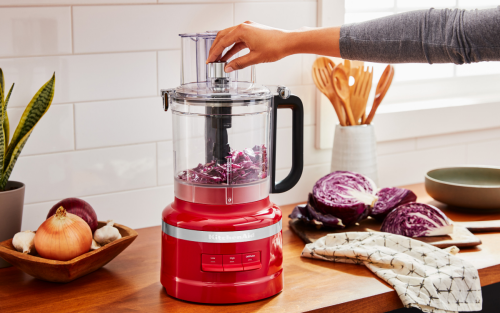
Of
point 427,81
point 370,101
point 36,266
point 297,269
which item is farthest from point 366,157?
point 36,266

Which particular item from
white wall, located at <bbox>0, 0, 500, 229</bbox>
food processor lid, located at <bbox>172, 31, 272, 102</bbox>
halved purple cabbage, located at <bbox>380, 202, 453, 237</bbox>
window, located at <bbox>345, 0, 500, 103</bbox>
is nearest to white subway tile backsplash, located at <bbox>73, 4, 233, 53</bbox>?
white wall, located at <bbox>0, 0, 500, 229</bbox>

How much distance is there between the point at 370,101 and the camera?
170 centimetres

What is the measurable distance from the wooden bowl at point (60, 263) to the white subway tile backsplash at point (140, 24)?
0.48m

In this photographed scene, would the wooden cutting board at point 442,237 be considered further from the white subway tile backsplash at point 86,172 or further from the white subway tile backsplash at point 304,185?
the white subway tile backsplash at point 86,172

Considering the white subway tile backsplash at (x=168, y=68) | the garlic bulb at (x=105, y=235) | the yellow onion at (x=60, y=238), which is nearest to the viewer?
the yellow onion at (x=60, y=238)

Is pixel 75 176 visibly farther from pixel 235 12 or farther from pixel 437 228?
pixel 437 228

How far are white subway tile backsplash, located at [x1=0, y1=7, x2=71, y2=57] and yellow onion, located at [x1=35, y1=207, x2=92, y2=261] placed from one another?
418 millimetres

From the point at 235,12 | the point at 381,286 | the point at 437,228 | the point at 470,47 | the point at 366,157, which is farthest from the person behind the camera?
the point at 366,157

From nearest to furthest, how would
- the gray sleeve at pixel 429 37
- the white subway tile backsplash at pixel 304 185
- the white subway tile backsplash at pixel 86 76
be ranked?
the gray sleeve at pixel 429 37 → the white subway tile backsplash at pixel 86 76 → the white subway tile backsplash at pixel 304 185

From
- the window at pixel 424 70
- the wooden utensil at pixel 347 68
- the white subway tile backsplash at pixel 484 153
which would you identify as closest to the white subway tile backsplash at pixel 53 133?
the wooden utensil at pixel 347 68

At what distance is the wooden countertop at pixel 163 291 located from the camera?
93cm

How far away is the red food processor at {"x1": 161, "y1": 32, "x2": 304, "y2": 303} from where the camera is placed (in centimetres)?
91

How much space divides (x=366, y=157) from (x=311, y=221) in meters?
0.31

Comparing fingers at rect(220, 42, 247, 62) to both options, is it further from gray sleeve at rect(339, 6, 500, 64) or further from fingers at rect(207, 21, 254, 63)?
gray sleeve at rect(339, 6, 500, 64)
